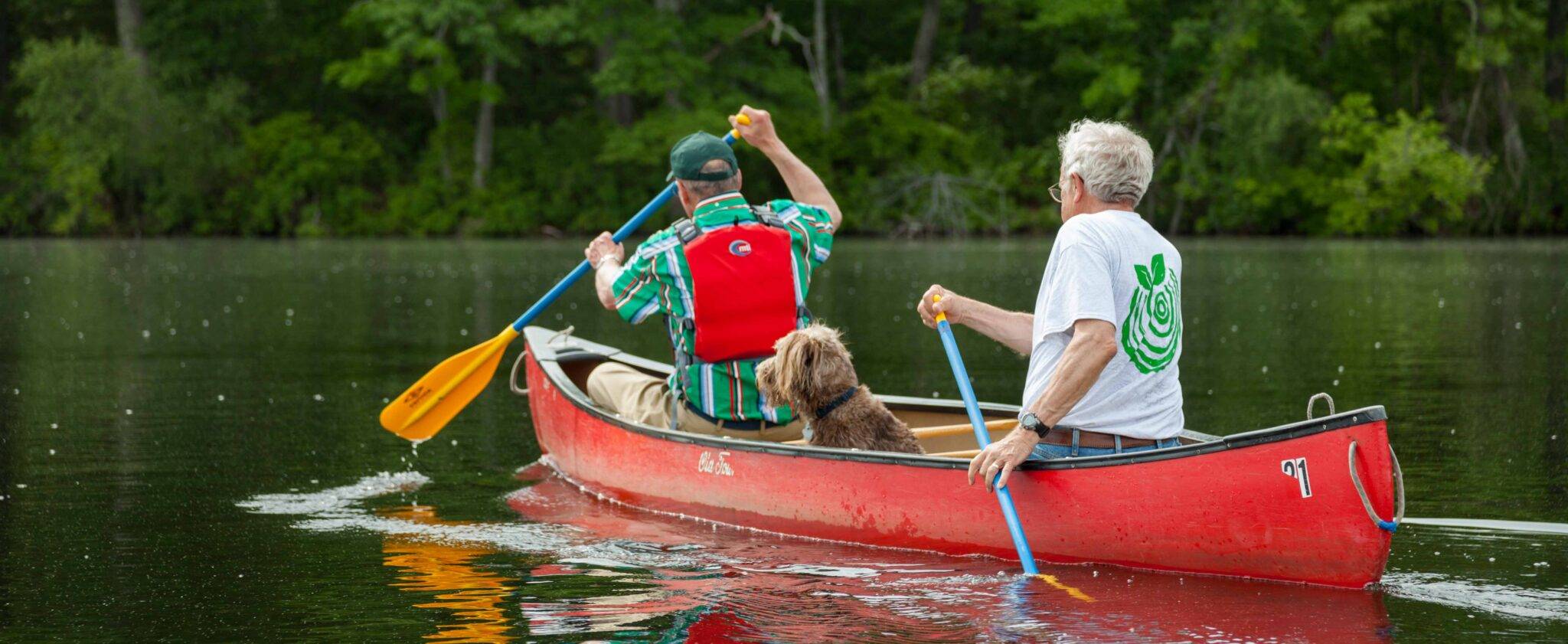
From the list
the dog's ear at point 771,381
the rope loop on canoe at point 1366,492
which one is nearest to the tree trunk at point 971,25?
the dog's ear at point 771,381

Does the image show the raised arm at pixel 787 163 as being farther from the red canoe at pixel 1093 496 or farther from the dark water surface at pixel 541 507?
the dark water surface at pixel 541 507

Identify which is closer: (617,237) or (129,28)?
(617,237)

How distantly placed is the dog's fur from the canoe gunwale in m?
0.15

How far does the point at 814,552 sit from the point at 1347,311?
1240cm

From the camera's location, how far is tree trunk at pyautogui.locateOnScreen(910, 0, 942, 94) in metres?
43.4

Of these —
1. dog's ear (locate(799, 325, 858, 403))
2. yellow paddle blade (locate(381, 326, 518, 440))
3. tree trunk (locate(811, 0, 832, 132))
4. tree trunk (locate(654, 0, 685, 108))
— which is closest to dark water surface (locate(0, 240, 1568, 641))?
yellow paddle blade (locate(381, 326, 518, 440))

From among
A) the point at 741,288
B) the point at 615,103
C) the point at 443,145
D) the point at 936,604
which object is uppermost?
the point at 615,103

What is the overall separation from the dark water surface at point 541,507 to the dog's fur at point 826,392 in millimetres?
436

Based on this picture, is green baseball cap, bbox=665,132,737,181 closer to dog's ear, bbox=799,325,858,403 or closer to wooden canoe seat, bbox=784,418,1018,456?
dog's ear, bbox=799,325,858,403

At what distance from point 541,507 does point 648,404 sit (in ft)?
2.17

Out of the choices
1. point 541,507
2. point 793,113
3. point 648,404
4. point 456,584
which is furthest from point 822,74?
point 456,584

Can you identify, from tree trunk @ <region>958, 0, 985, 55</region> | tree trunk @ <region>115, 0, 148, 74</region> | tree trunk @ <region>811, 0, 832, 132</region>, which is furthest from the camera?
tree trunk @ <region>958, 0, 985, 55</region>

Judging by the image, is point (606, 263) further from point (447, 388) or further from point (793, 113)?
point (793, 113)

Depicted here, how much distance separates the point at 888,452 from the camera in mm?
6645
